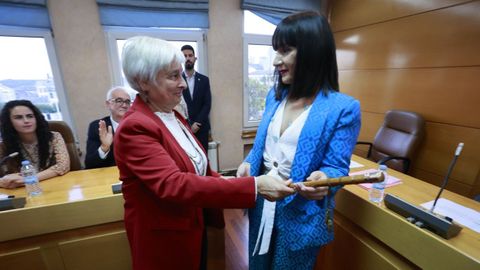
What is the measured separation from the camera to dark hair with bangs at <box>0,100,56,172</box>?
5.09 ft

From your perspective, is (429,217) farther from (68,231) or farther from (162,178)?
(68,231)

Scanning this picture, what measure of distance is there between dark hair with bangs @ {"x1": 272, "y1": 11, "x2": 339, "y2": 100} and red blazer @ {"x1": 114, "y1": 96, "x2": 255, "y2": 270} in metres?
0.47

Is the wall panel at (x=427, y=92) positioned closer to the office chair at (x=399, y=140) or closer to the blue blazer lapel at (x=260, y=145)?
the office chair at (x=399, y=140)

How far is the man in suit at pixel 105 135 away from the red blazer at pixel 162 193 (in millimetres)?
1081

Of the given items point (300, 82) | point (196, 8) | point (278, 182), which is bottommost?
point (278, 182)

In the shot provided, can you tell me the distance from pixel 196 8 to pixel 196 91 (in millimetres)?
994

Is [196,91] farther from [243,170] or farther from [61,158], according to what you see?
[243,170]

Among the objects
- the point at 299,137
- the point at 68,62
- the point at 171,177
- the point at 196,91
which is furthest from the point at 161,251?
the point at 68,62

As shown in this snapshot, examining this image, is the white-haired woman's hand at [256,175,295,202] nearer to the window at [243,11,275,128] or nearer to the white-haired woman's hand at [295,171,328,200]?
the white-haired woman's hand at [295,171,328,200]

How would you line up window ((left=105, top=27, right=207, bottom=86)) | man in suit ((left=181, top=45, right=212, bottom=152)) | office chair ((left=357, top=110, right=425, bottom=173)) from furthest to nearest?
man in suit ((left=181, top=45, right=212, bottom=152)), window ((left=105, top=27, right=207, bottom=86)), office chair ((left=357, top=110, right=425, bottom=173))

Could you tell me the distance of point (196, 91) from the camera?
289 cm

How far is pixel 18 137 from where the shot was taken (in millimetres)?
1593

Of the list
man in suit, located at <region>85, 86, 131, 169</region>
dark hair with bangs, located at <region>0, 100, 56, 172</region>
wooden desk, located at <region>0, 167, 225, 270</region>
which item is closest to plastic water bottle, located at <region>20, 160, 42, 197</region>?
wooden desk, located at <region>0, 167, 225, 270</region>

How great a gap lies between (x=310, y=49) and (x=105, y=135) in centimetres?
163
